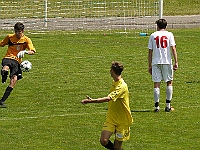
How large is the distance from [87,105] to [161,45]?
2299mm

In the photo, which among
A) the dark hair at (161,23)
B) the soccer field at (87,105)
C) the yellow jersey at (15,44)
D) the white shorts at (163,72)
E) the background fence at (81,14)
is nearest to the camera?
the soccer field at (87,105)

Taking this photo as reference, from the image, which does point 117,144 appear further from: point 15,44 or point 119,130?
point 15,44

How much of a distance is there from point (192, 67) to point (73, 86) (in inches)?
185

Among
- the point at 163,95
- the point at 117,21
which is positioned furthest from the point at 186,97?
the point at 117,21

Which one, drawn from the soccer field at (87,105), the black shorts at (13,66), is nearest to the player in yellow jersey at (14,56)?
the black shorts at (13,66)

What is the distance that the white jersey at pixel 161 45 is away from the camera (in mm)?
15453

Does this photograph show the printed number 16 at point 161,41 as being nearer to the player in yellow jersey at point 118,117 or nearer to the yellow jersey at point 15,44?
the yellow jersey at point 15,44

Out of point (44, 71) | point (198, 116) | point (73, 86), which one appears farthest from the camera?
point (44, 71)

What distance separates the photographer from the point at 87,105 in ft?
54.4

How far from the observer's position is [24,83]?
65.1 ft

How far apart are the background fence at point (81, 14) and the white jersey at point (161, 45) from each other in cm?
1801

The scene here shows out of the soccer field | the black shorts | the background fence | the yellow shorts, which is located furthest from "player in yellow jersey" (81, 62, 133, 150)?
the background fence

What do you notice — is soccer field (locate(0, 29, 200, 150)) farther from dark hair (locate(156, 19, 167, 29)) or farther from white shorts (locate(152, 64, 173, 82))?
dark hair (locate(156, 19, 167, 29))

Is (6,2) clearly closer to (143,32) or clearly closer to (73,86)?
(143,32)
